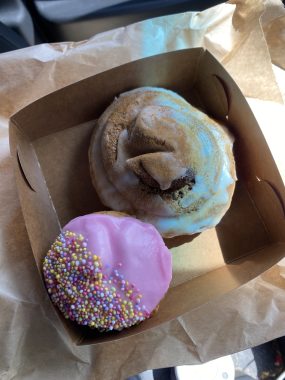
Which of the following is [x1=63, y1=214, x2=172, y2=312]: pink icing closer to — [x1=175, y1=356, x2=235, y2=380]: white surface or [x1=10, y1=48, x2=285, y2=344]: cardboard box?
[x1=10, y1=48, x2=285, y2=344]: cardboard box

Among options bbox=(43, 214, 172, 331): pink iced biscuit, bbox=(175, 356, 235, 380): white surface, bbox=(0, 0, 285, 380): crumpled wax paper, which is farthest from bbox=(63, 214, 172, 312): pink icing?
bbox=(175, 356, 235, 380): white surface

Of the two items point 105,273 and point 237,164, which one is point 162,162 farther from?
point 237,164

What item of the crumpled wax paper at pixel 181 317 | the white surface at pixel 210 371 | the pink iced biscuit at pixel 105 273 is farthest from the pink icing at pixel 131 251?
the white surface at pixel 210 371

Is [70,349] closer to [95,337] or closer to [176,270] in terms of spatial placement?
[95,337]

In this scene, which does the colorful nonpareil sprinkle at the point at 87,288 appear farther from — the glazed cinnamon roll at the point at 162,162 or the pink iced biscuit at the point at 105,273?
the glazed cinnamon roll at the point at 162,162

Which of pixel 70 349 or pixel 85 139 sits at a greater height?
pixel 85 139

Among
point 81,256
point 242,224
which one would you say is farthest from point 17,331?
point 242,224

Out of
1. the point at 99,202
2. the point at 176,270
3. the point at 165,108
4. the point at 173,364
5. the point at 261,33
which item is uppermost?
the point at 261,33
